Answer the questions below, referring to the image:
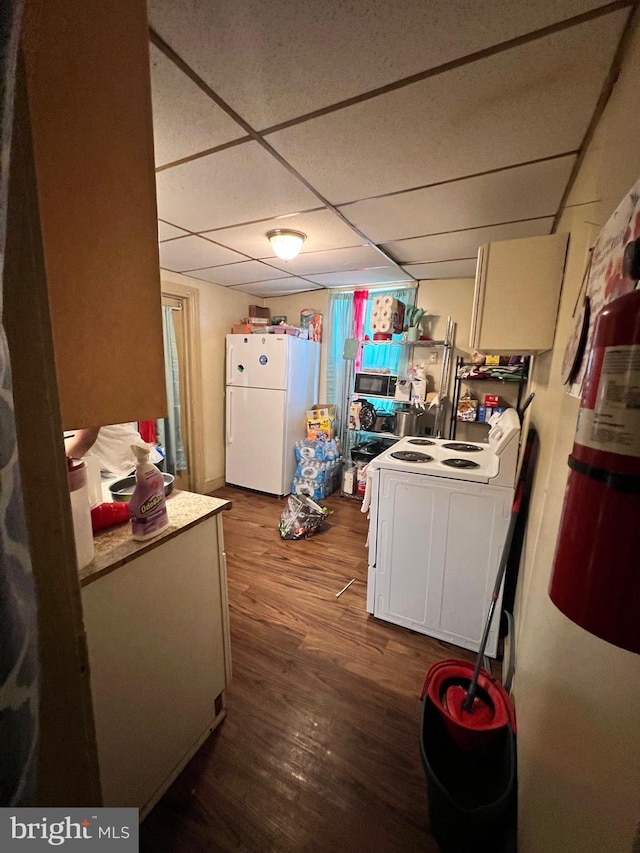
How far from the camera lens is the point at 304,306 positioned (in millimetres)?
3873

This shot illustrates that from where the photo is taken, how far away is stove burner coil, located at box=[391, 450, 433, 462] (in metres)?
1.82

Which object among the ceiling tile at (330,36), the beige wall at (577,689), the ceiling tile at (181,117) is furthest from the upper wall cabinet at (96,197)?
the beige wall at (577,689)

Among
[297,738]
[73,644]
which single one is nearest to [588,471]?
[73,644]

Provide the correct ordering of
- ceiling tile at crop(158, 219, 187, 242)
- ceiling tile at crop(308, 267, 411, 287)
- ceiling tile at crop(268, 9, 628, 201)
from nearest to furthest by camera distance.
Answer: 1. ceiling tile at crop(268, 9, 628, 201)
2. ceiling tile at crop(158, 219, 187, 242)
3. ceiling tile at crop(308, 267, 411, 287)

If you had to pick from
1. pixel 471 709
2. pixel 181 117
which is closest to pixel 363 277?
pixel 181 117

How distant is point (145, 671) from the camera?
980 millimetres

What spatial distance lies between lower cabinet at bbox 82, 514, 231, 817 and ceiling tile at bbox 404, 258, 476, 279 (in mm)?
2623

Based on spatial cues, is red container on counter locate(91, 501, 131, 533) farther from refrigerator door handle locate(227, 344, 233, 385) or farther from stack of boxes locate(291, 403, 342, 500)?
refrigerator door handle locate(227, 344, 233, 385)

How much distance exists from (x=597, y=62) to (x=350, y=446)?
3.15 metres

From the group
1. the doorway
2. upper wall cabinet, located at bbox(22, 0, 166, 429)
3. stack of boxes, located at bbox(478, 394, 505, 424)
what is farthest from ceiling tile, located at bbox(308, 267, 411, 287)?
upper wall cabinet, located at bbox(22, 0, 166, 429)

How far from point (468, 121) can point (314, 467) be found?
9.31ft

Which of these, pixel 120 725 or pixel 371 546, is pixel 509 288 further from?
pixel 120 725

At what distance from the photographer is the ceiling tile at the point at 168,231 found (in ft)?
6.53

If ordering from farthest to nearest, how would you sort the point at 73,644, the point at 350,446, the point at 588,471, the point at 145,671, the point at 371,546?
the point at 350,446 → the point at 371,546 → the point at 145,671 → the point at 73,644 → the point at 588,471
